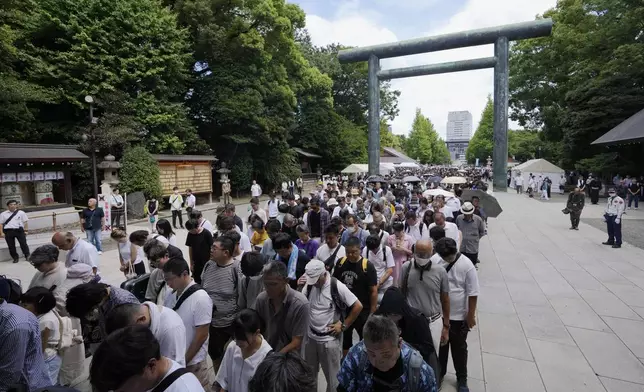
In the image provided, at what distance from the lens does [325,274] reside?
3.36m

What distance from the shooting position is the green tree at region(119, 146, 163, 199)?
54.4 feet

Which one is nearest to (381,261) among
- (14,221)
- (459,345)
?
(459,345)

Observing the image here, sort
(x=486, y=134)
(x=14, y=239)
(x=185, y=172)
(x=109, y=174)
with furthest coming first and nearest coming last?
(x=486, y=134), (x=185, y=172), (x=109, y=174), (x=14, y=239)

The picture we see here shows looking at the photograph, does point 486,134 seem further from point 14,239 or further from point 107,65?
point 14,239

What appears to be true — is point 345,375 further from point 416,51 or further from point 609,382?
point 416,51

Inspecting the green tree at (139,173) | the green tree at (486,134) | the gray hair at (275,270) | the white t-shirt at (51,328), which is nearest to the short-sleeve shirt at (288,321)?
the gray hair at (275,270)

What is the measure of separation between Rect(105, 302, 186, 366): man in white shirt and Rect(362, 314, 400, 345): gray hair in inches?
50.7

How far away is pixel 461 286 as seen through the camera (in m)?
3.71

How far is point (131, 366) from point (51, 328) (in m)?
2.00

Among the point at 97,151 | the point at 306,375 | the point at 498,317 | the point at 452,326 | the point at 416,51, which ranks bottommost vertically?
the point at 498,317

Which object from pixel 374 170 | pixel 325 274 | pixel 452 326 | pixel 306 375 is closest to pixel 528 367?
pixel 452 326

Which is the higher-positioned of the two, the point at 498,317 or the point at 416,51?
the point at 416,51

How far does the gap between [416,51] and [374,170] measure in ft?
23.2

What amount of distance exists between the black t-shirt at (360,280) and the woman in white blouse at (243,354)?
1.60m
